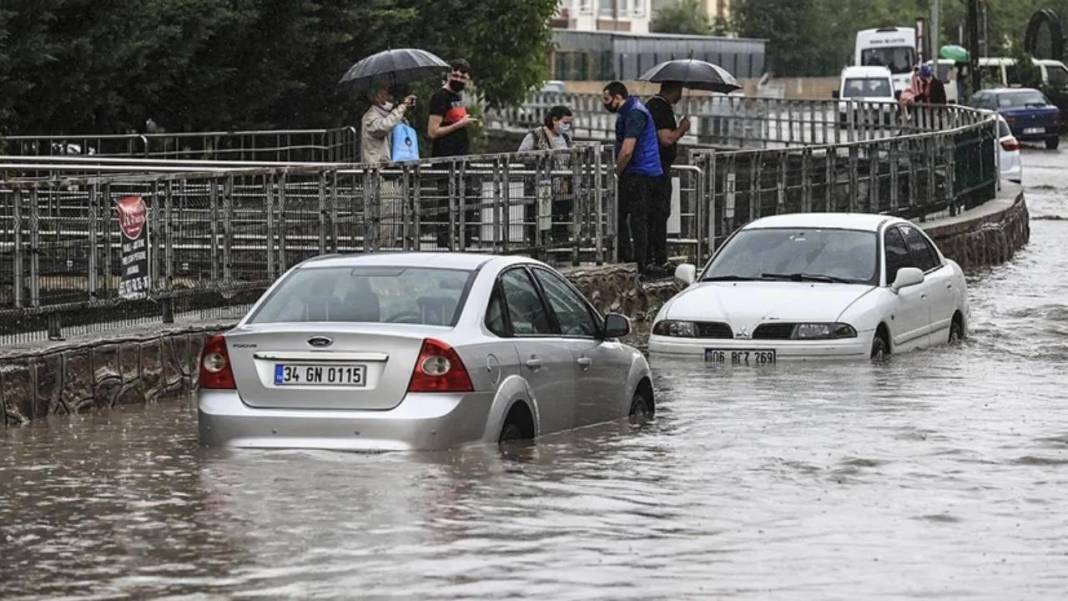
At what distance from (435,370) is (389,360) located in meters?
0.22

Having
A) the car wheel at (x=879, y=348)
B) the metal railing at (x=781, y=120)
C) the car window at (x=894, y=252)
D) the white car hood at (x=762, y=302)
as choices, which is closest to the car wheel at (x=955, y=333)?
the car window at (x=894, y=252)

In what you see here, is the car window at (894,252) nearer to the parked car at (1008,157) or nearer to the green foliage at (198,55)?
the green foliage at (198,55)

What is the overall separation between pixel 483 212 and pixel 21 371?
6.92 metres

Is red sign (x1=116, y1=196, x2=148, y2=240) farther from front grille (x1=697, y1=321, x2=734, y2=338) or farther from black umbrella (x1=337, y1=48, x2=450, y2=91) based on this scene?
black umbrella (x1=337, y1=48, x2=450, y2=91)

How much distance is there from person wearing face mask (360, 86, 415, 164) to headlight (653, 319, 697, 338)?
144 inches

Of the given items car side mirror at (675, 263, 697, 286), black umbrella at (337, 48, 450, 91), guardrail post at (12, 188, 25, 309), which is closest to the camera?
guardrail post at (12, 188, 25, 309)

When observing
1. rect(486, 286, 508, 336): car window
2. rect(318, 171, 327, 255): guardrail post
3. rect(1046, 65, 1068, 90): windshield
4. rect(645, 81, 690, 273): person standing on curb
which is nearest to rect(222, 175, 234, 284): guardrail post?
rect(318, 171, 327, 255): guardrail post

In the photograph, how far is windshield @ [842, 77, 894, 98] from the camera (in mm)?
75188

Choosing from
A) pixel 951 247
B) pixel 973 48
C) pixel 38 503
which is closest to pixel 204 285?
pixel 38 503

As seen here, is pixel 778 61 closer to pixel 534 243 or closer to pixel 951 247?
pixel 951 247

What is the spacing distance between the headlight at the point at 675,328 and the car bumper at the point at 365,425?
22.6 feet

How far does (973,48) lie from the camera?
7638 centimetres

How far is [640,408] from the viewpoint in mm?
15555

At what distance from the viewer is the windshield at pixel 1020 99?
225 feet
